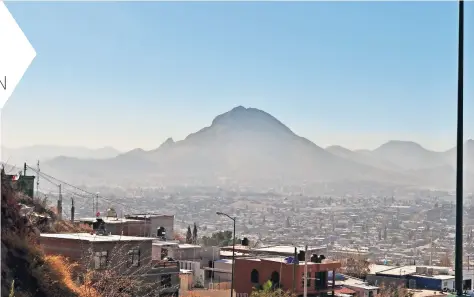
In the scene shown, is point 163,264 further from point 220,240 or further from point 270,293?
point 220,240

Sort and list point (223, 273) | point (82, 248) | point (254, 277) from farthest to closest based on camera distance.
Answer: point (223, 273) → point (254, 277) → point (82, 248)

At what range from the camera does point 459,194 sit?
5.27m

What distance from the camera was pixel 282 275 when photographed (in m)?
27.9

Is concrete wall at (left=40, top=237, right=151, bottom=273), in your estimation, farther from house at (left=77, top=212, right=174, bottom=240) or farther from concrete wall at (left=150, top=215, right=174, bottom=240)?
concrete wall at (left=150, top=215, right=174, bottom=240)

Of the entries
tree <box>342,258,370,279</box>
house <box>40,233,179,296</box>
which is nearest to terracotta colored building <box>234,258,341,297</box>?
house <box>40,233,179,296</box>

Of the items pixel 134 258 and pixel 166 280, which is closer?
pixel 134 258

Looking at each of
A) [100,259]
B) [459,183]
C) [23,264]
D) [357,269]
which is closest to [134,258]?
[100,259]

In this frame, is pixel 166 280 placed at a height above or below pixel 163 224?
below

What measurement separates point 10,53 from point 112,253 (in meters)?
13.8

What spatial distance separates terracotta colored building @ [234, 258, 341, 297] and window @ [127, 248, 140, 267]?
9.79 metres

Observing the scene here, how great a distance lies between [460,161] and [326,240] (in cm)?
9316

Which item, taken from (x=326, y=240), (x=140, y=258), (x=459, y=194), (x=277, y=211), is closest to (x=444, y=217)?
(x=326, y=240)

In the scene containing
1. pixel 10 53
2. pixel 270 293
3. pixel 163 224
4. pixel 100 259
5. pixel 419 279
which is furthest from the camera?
pixel 163 224

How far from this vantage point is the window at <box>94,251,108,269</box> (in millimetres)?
17188
